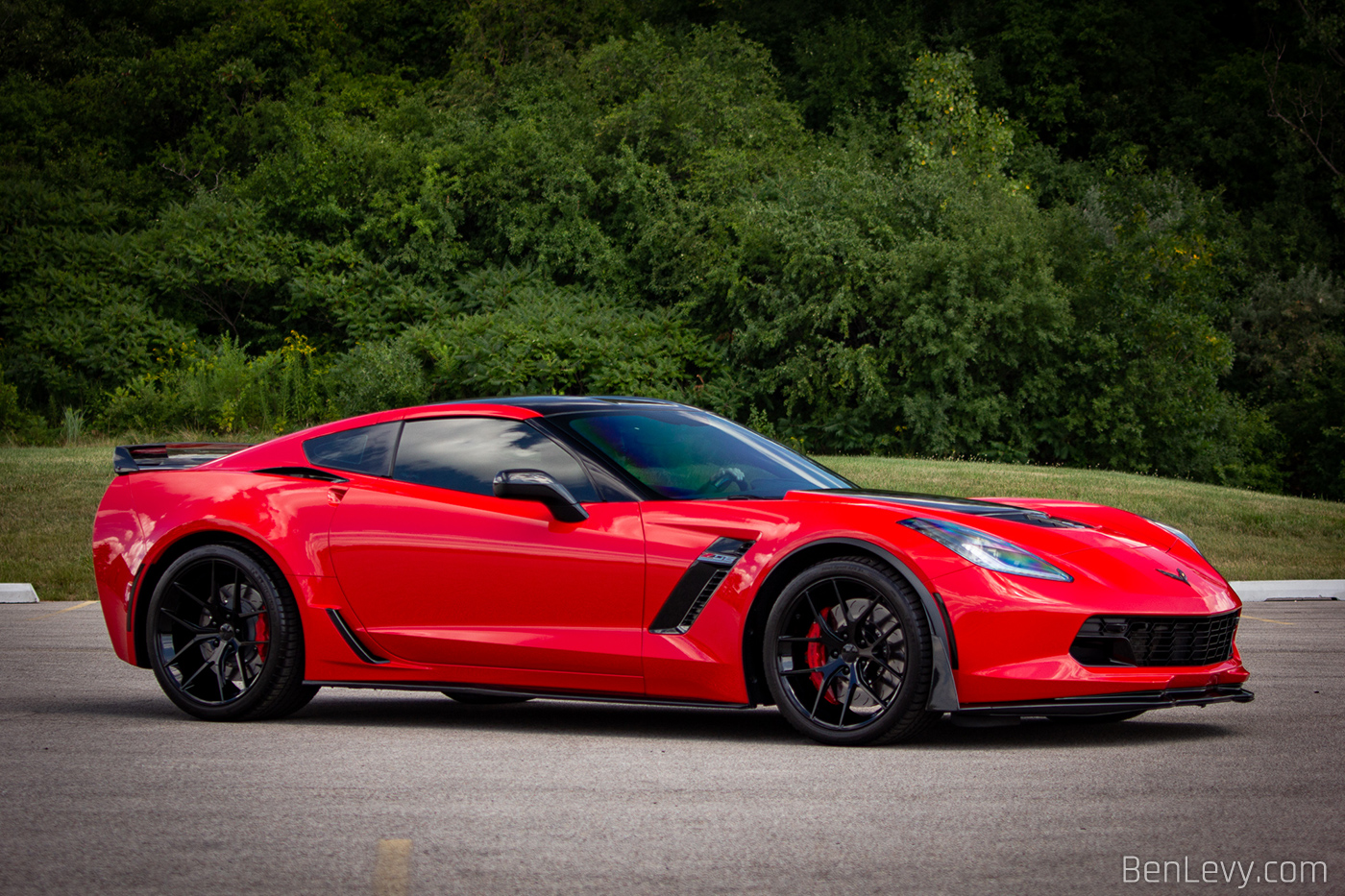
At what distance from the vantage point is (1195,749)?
18.9ft

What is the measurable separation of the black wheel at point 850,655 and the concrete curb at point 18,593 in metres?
9.71

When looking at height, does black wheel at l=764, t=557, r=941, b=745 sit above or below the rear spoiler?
below

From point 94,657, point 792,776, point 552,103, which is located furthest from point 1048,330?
point 792,776

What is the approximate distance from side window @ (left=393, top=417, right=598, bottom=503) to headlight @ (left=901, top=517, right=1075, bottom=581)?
1.49m

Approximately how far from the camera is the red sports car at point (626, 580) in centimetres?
558

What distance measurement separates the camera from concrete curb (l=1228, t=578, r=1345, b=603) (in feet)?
42.6

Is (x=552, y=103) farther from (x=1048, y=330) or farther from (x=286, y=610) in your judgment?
(x=286, y=610)

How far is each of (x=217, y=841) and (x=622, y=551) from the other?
84.0 inches

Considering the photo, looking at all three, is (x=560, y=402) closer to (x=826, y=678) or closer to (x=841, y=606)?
(x=841, y=606)

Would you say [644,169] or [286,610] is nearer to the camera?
[286,610]

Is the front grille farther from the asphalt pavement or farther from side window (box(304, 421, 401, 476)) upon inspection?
side window (box(304, 421, 401, 476))

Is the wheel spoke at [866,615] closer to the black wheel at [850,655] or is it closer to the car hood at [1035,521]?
the black wheel at [850,655]

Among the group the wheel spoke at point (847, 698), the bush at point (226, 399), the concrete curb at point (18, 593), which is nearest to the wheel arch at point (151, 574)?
the wheel spoke at point (847, 698)

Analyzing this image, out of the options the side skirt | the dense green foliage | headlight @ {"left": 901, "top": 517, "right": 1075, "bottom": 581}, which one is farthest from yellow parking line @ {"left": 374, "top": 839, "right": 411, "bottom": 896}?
the dense green foliage
